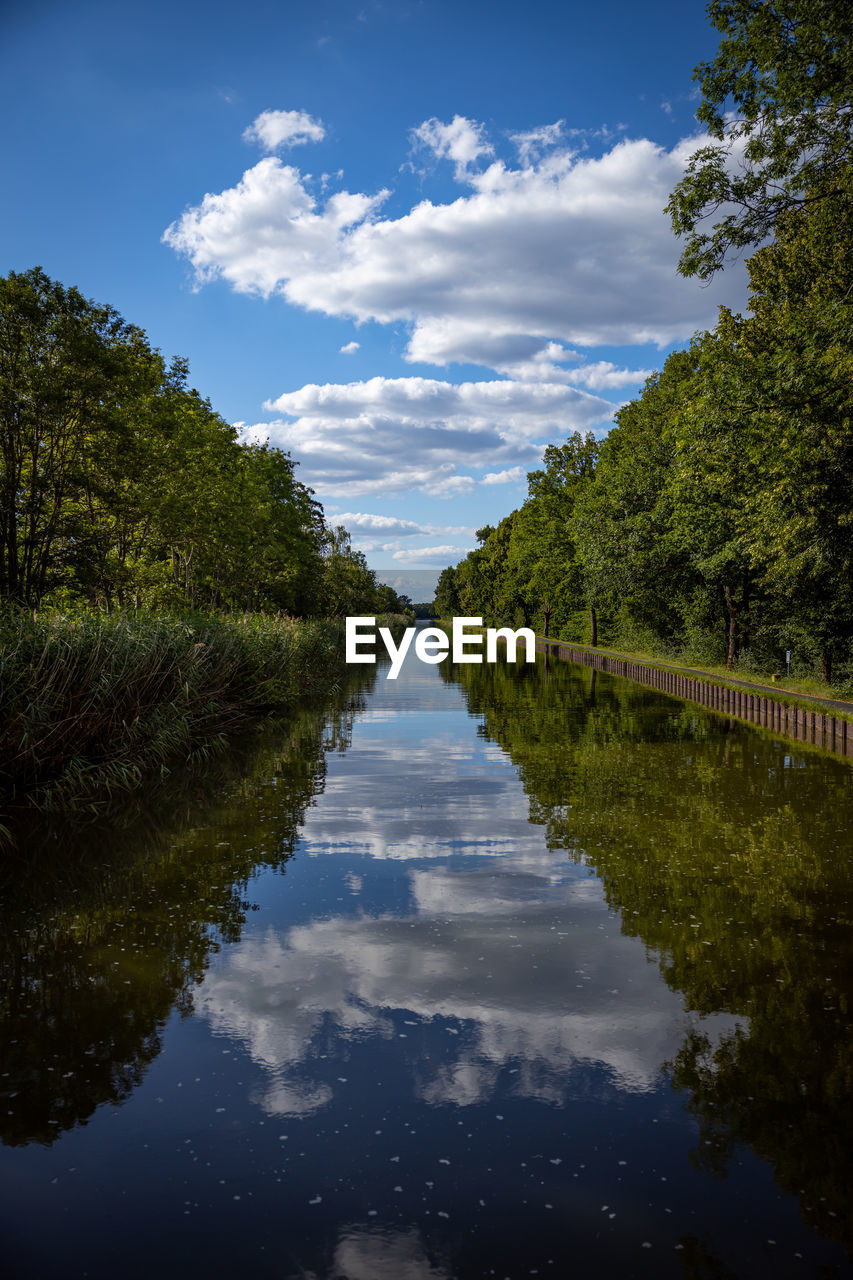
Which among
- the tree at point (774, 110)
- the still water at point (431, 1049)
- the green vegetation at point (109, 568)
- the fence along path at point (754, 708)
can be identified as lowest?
the still water at point (431, 1049)

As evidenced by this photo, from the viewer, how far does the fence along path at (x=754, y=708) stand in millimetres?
18141

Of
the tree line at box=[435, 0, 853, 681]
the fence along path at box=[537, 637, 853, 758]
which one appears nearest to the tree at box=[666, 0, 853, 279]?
the tree line at box=[435, 0, 853, 681]

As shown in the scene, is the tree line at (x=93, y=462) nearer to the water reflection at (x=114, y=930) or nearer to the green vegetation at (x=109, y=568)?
the green vegetation at (x=109, y=568)

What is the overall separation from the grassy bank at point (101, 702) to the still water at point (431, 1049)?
6.46ft

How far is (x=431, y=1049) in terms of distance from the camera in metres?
5.34

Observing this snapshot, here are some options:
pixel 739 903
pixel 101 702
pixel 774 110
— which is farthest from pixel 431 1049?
pixel 774 110

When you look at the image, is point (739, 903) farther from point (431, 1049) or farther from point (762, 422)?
point (762, 422)

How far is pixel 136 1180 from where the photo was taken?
414 centimetres

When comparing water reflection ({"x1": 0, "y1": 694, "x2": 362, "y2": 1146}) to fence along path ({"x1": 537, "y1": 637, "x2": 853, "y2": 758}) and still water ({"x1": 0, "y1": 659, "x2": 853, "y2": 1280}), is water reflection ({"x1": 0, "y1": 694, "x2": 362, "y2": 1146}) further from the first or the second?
fence along path ({"x1": 537, "y1": 637, "x2": 853, "y2": 758})

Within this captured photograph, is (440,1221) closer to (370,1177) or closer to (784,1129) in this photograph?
(370,1177)

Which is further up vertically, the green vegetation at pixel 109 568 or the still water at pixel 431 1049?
the green vegetation at pixel 109 568

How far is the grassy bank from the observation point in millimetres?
12141

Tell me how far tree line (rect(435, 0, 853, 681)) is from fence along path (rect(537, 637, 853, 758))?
3.21 m

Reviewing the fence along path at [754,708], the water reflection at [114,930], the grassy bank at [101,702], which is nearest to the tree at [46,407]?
the grassy bank at [101,702]
